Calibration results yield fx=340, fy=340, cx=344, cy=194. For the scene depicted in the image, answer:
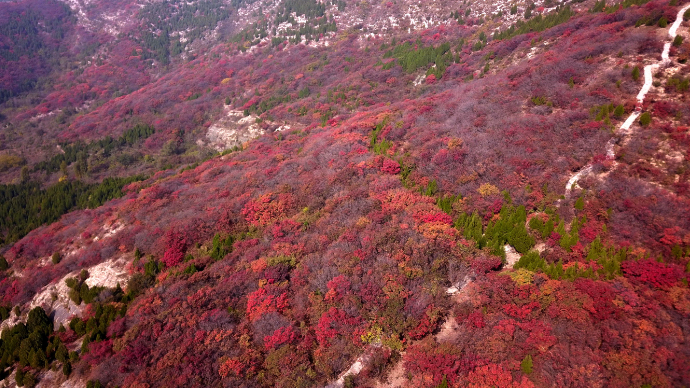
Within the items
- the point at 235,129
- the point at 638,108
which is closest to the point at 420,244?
the point at 638,108

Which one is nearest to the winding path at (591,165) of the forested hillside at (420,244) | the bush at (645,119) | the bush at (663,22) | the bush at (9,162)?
the forested hillside at (420,244)

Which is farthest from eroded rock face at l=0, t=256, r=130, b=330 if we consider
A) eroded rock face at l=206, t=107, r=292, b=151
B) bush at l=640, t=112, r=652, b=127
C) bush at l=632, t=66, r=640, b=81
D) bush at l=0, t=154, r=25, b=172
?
bush at l=0, t=154, r=25, b=172

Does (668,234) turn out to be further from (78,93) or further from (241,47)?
(78,93)

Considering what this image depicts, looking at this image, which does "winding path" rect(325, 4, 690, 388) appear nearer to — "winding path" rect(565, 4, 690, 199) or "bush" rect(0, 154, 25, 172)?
"winding path" rect(565, 4, 690, 199)

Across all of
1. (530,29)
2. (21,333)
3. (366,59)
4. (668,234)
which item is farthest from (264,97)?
(668,234)

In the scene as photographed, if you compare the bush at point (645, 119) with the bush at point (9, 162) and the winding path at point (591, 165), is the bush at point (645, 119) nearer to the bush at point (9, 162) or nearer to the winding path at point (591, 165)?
the winding path at point (591, 165)

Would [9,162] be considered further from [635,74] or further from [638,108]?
[635,74]
